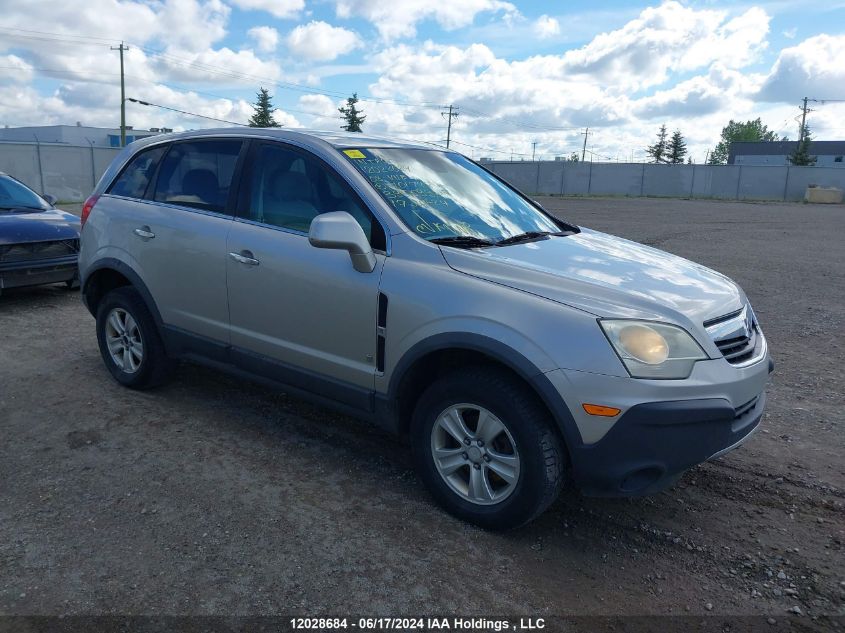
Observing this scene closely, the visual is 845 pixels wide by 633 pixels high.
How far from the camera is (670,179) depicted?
167 ft

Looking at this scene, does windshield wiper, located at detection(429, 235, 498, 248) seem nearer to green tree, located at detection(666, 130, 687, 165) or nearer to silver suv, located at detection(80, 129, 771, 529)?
silver suv, located at detection(80, 129, 771, 529)

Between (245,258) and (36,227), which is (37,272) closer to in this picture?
(36,227)

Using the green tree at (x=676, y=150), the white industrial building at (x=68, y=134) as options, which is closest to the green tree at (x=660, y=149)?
the green tree at (x=676, y=150)

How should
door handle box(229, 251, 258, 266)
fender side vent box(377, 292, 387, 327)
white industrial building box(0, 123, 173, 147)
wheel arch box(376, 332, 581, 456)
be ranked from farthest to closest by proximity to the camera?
white industrial building box(0, 123, 173, 147) → door handle box(229, 251, 258, 266) → fender side vent box(377, 292, 387, 327) → wheel arch box(376, 332, 581, 456)

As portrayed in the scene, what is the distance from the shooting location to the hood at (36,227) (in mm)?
7509

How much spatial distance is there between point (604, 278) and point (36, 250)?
6875 mm

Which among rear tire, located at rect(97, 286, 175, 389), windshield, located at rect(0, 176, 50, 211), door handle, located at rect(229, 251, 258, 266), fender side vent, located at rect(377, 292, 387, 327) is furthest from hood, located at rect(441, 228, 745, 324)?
windshield, located at rect(0, 176, 50, 211)

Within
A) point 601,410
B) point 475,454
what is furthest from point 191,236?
point 601,410

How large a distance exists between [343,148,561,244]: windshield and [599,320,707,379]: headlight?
3.53ft

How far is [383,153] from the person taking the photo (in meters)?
4.12

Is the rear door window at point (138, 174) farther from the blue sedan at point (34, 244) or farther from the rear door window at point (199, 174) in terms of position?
the blue sedan at point (34, 244)

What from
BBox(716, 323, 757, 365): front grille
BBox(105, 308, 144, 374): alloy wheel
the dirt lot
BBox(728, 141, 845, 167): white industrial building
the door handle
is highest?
BBox(728, 141, 845, 167): white industrial building

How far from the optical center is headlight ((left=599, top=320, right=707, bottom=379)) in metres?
2.85

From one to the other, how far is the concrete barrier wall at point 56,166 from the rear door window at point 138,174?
88.8 feet
